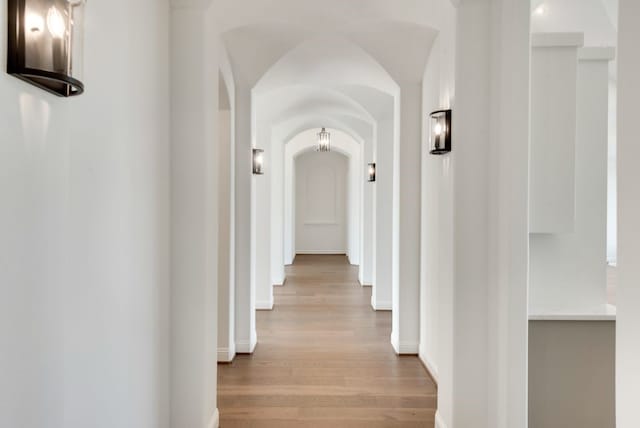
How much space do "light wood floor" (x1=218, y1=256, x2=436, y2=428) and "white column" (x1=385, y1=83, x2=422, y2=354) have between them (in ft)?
0.95

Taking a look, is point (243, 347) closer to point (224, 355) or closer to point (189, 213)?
point (224, 355)

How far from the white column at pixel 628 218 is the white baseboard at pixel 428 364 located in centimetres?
247

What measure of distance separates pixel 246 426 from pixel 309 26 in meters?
2.79

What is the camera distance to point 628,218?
4.08ft

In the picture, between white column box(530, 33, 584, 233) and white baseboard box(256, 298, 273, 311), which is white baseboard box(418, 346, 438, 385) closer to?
white column box(530, 33, 584, 233)

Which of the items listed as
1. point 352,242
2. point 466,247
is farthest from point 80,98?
point 352,242

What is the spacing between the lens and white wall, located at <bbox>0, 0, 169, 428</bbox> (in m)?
1.20

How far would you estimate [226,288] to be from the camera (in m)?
3.95

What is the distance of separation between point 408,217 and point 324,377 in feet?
5.35

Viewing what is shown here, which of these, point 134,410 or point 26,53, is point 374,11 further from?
point 134,410

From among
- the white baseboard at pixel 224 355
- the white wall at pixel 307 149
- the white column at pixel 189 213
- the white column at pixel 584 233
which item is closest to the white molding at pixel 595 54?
the white column at pixel 584 233

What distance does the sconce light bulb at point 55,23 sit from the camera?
121 cm

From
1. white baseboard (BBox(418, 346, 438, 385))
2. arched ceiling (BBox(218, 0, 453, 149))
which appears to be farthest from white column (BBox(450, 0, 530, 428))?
white baseboard (BBox(418, 346, 438, 385))

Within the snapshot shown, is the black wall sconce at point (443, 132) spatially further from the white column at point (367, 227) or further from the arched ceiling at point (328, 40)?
the white column at point (367, 227)
